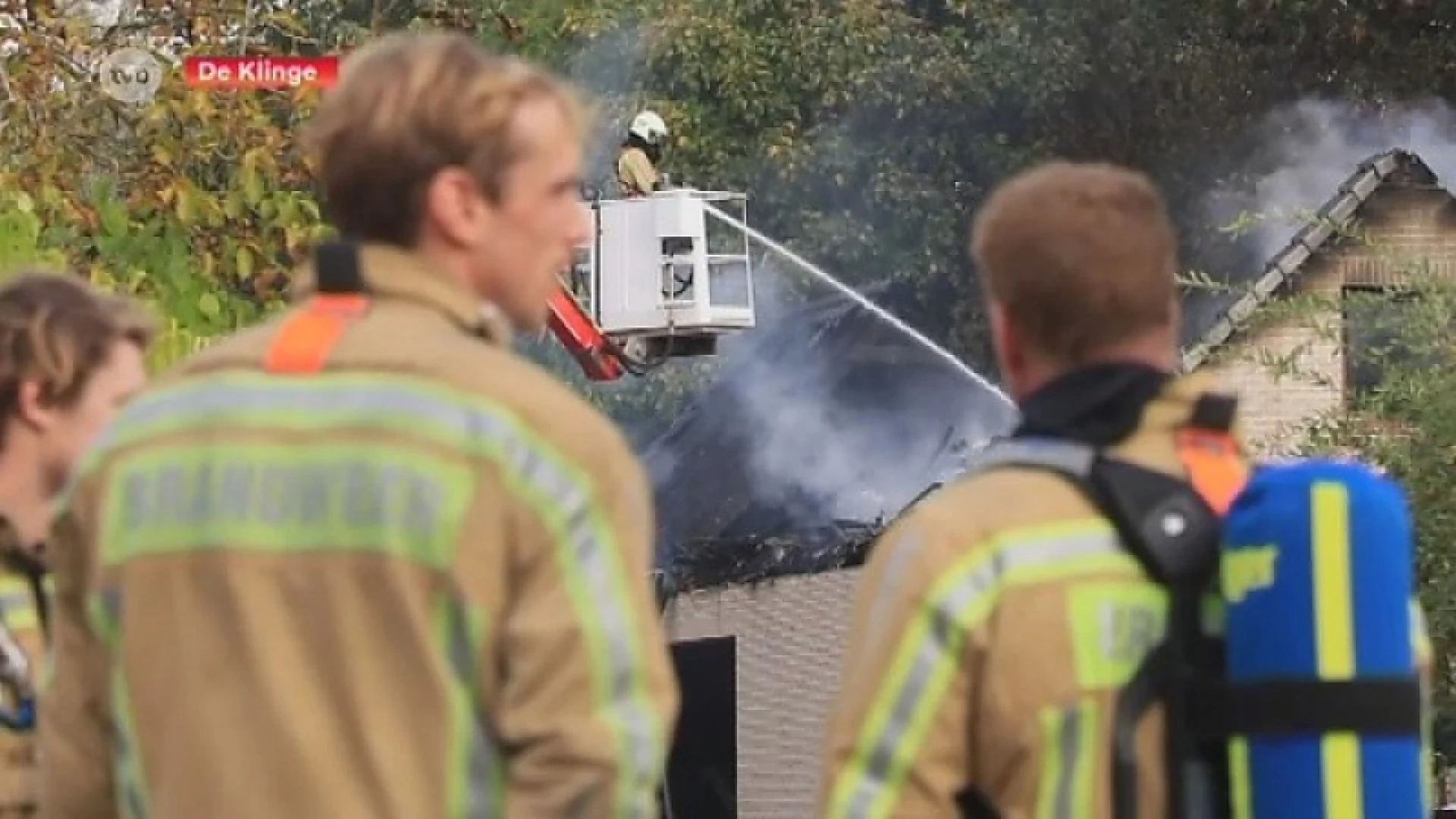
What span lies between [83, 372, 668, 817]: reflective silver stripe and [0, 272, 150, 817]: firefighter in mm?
912

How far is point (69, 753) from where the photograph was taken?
3.24 metres

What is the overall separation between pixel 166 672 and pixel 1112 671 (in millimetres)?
958

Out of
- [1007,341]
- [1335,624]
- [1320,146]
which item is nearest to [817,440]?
[1320,146]

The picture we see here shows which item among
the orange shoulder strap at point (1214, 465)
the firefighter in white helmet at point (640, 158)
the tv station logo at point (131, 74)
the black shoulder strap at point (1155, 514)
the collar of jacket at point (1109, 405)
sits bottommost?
the black shoulder strap at point (1155, 514)

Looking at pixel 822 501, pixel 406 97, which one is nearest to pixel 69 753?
pixel 406 97

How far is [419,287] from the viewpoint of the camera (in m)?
3.11

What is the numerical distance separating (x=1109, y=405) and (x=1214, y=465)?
13 centimetres

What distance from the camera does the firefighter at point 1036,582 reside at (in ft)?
10.8

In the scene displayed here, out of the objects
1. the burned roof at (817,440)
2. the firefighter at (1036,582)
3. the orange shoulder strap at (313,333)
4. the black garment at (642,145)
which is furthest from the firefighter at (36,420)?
the black garment at (642,145)

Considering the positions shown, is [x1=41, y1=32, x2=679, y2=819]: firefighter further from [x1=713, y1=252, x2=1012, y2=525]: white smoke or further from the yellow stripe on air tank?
[x1=713, y1=252, x2=1012, y2=525]: white smoke

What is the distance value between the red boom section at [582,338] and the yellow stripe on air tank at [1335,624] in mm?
16116

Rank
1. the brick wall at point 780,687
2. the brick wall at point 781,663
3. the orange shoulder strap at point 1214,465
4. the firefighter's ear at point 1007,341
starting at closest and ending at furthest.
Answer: the orange shoulder strap at point 1214,465, the firefighter's ear at point 1007,341, the brick wall at point 781,663, the brick wall at point 780,687

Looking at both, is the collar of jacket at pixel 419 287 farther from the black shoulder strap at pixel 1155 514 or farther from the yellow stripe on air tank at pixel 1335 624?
the yellow stripe on air tank at pixel 1335 624

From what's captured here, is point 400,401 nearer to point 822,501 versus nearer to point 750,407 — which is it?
point 822,501
